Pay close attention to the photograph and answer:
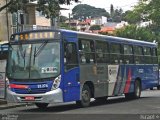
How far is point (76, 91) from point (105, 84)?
297 cm

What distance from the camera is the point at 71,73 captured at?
18219 mm

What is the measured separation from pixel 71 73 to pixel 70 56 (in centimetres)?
64

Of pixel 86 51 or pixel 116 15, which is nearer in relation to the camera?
pixel 86 51

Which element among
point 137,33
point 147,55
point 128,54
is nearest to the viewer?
point 128,54

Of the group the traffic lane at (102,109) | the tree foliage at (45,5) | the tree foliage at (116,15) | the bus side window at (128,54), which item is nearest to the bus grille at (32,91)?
the traffic lane at (102,109)

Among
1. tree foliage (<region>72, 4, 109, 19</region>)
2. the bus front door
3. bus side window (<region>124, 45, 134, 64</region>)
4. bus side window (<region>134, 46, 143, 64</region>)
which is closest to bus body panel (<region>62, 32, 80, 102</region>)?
the bus front door

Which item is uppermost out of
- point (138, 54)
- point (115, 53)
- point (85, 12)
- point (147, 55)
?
point (85, 12)

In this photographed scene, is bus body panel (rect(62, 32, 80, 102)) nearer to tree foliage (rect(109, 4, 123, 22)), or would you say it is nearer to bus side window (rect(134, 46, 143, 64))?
bus side window (rect(134, 46, 143, 64))

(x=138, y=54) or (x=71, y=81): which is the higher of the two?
(x=138, y=54)

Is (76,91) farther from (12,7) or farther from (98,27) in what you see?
(98,27)

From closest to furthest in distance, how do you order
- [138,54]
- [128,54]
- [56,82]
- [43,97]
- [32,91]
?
[43,97], [56,82], [32,91], [128,54], [138,54]

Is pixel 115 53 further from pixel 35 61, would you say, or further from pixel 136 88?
pixel 35 61

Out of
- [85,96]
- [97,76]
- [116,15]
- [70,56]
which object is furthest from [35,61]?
[116,15]

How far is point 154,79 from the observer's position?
90.6 feet
